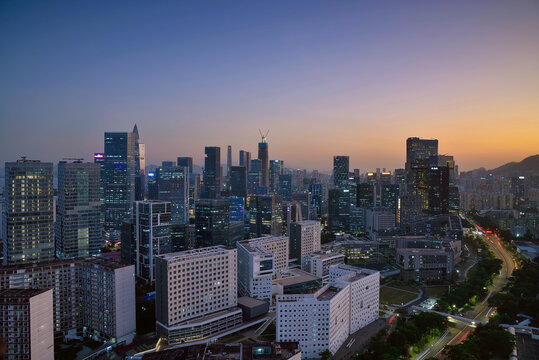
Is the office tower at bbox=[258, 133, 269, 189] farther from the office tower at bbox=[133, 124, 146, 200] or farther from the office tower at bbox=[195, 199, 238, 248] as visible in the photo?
the office tower at bbox=[195, 199, 238, 248]

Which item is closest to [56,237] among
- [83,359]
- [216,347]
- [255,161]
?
[83,359]

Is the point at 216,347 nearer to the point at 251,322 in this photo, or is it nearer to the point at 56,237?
the point at 251,322

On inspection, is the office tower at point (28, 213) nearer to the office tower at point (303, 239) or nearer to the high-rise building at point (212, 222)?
the high-rise building at point (212, 222)

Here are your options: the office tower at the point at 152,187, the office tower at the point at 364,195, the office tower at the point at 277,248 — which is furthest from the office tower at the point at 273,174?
the office tower at the point at 277,248

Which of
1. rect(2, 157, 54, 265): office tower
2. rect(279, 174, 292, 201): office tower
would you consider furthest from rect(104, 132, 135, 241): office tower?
rect(279, 174, 292, 201): office tower

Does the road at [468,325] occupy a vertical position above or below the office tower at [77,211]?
below
